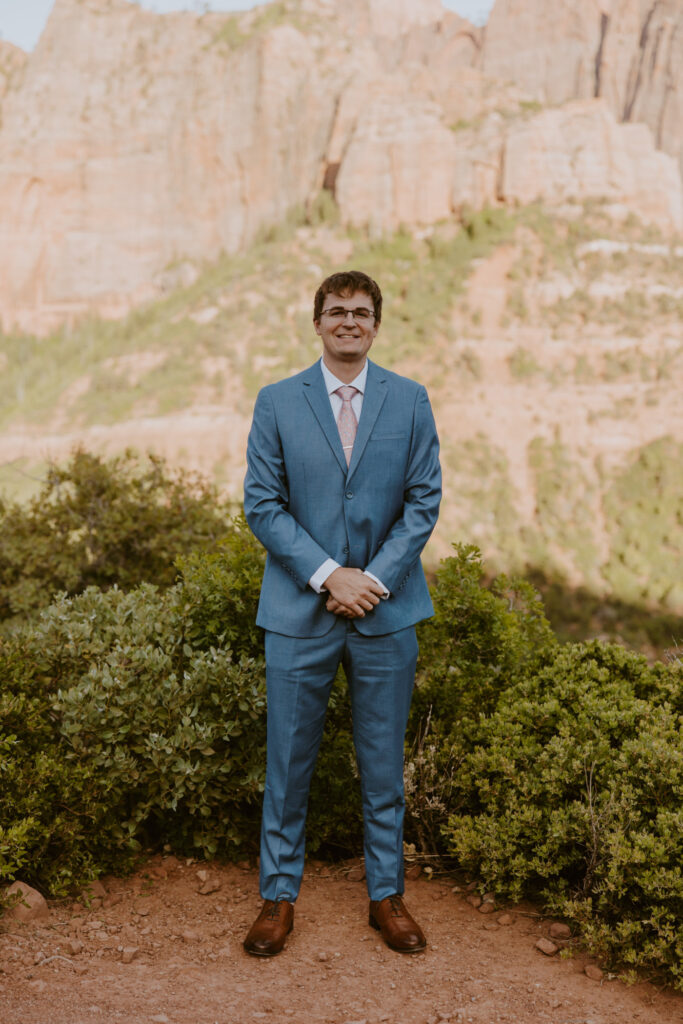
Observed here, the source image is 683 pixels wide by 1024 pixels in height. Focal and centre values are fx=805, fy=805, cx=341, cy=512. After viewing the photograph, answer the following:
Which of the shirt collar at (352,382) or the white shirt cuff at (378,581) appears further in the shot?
the shirt collar at (352,382)

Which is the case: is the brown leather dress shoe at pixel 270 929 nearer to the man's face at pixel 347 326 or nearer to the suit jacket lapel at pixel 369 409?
the suit jacket lapel at pixel 369 409

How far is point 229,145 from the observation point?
151 feet

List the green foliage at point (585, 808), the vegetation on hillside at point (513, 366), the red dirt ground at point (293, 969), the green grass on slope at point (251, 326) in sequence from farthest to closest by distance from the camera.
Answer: the green grass on slope at point (251, 326), the vegetation on hillside at point (513, 366), the green foliage at point (585, 808), the red dirt ground at point (293, 969)

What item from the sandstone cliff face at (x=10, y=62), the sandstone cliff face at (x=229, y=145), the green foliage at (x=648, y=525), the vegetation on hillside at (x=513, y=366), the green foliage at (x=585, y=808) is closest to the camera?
the green foliage at (x=585, y=808)

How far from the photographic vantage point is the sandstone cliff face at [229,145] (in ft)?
123

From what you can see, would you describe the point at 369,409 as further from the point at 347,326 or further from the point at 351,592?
the point at 351,592

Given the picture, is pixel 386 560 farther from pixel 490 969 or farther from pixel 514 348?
pixel 514 348

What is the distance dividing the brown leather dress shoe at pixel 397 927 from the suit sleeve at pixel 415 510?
111 cm

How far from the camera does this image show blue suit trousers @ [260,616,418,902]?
8.85 ft

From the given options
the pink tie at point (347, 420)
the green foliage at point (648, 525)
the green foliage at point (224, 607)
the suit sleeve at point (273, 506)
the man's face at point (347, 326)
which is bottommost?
the green foliage at point (648, 525)

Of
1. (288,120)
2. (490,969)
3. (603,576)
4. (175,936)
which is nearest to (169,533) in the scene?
(175,936)

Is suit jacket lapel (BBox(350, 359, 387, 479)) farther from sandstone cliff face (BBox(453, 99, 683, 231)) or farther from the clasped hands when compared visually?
sandstone cliff face (BBox(453, 99, 683, 231))

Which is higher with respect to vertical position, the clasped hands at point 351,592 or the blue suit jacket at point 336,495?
the blue suit jacket at point 336,495

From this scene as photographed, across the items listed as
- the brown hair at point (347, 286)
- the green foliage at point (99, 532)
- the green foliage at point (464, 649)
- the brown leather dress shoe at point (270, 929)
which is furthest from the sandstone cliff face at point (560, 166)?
the brown leather dress shoe at point (270, 929)
